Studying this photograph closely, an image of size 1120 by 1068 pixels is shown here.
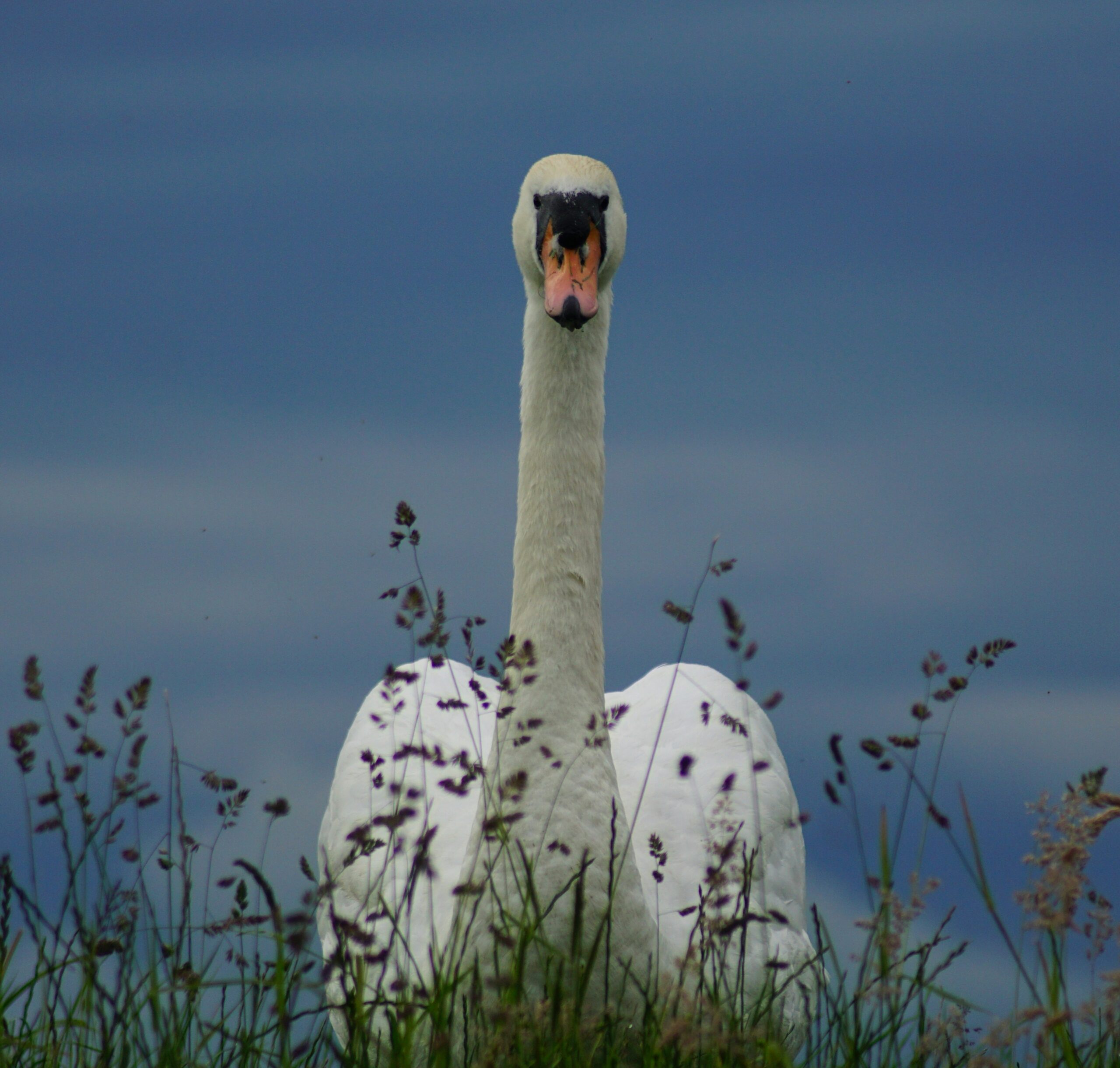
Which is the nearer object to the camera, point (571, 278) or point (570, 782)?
point (570, 782)

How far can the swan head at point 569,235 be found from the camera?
504 cm

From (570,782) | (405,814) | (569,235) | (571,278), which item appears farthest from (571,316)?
(405,814)

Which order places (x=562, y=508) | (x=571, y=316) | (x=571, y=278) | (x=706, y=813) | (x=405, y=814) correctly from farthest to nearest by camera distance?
(x=706, y=813)
(x=562, y=508)
(x=571, y=278)
(x=571, y=316)
(x=405, y=814)

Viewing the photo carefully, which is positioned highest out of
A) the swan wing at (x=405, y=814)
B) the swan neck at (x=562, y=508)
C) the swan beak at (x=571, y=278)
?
the swan beak at (x=571, y=278)

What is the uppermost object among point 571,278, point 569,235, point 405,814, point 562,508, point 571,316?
point 569,235

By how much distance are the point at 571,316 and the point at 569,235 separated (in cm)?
41

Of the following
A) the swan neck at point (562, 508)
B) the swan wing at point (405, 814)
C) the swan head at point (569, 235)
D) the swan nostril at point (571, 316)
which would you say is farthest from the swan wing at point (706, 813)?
the swan head at point (569, 235)

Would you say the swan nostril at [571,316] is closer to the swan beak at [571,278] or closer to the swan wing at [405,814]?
the swan beak at [571,278]

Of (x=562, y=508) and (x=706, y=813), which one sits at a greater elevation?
(x=562, y=508)

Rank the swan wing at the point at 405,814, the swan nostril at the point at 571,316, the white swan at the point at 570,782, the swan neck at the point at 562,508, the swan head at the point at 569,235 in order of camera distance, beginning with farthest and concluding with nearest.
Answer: the swan neck at the point at 562,508
the swan head at the point at 569,235
the swan nostril at the point at 571,316
the white swan at the point at 570,782
the swan wing at the point at 405,814

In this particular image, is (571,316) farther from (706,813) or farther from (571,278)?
(706,813)

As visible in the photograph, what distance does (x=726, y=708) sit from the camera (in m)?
6.75

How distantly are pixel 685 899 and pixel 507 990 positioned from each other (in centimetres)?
158

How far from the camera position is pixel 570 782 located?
195 inches
